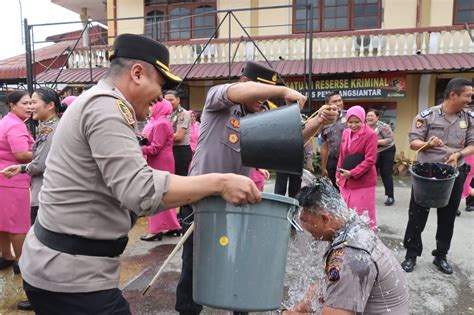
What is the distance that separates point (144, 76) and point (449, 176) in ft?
10.2

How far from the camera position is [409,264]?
4.09m

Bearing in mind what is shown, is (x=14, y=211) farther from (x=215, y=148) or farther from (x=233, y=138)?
(x=233, y=138)

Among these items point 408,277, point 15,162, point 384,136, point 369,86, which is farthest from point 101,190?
point 369,86

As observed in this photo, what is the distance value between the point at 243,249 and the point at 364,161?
3120 millimetres

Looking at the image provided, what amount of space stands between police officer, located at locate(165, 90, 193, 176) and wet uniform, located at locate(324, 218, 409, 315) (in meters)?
3.77

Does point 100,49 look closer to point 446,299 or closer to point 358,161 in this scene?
point 358,161

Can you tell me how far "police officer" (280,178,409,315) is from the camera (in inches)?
71.2

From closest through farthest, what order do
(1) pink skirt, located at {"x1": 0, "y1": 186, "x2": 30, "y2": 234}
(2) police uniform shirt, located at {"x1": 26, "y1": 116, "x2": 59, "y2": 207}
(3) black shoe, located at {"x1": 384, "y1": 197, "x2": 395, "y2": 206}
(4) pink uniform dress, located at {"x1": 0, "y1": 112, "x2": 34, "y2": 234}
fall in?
(2) police uniform shirt, located at {"x1": 26, "y1": 116, "x2": 59, "y2": 207}
(4) pink uniform dress, located at {"x1": 0, "y1": 112, "x2": 34, "y2": 234}
(1) pink skirt, located at {"x1": 0, "y1": 186, "x2": 30, "y2": 234}
(3) black shoe, located at {"x1": 384, "y1": 197, "x2": 395, "y2": 206}

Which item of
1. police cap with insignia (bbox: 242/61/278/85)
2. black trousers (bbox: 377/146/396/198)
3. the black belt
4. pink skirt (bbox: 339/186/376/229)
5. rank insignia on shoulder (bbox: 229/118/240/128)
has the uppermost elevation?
police cap with insignia (bbox: 242/61/278/85)

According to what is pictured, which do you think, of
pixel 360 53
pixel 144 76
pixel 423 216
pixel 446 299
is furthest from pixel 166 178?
pixel 360 53

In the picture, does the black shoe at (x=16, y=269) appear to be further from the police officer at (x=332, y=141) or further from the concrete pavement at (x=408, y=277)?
the police officer at (x=332, y=141)

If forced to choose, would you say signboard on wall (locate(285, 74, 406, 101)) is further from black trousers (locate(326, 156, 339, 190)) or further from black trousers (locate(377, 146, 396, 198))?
black trousers (locate(326, 156, 339, 190))

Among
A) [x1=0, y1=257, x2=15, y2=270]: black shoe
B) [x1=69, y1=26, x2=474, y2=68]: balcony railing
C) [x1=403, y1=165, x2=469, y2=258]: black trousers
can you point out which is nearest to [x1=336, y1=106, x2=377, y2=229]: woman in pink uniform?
[x1=403, y1=165, x2=469, y2=258]: black trousers

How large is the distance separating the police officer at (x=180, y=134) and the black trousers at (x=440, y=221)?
2.89 meters
